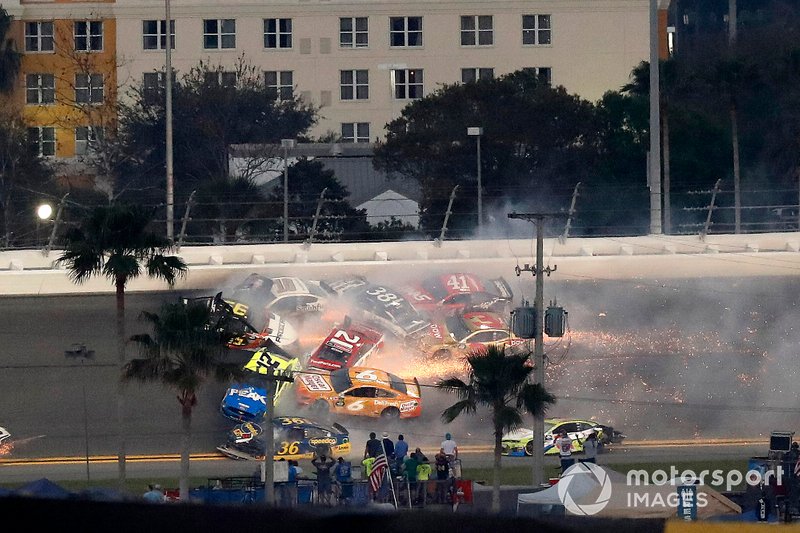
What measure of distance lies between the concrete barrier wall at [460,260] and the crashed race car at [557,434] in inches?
279

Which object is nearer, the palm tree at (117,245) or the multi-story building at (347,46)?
the palm tree at (117,245)

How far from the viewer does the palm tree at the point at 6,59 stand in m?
63.0

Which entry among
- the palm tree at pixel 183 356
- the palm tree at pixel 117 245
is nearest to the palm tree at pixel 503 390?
the palm tree at pixel 183 356

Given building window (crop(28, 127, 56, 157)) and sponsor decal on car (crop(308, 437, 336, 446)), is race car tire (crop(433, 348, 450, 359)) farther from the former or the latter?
building window (crop(28, 127, 56, 157))

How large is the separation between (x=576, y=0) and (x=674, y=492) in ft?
163

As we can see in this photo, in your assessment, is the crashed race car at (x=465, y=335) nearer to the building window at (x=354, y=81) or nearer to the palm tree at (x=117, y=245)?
the palm tree at (x=117, y=245)

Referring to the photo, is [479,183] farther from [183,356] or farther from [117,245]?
[183,356]

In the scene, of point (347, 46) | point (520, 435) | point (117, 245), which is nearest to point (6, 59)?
point (347, 46)

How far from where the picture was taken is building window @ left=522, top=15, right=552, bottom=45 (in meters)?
64.1

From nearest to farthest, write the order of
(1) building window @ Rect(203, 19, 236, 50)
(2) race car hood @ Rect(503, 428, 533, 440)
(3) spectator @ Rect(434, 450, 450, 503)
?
(3) spectator @ Rect(434, 450, 450, 503)
(2) race car hood @ Rect(503, 428, 533, 440)
(1) building window @ Rect(203, 19, 236, 50)

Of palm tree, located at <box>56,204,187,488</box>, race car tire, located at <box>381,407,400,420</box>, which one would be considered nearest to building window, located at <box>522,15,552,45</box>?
race car tire, located at <box>381,407,400,420</box>

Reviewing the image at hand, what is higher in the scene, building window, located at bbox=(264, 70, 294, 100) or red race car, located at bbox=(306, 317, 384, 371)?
building window, located at bbox=(264, 70, 294, 100)

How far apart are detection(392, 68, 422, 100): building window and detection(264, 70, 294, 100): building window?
4752 millimetres

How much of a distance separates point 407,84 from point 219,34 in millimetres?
8687
